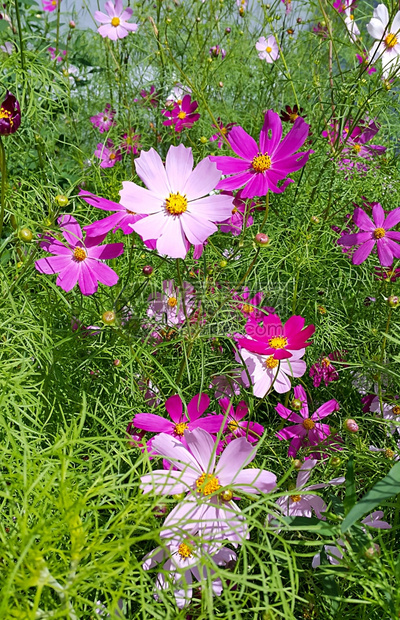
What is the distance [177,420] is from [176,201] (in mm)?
276

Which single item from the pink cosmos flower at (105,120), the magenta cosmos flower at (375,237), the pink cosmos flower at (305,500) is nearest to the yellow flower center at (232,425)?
the pink cosmos flower at (305,500)

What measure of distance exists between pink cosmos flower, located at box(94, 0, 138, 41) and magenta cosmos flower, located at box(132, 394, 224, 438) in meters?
1.07

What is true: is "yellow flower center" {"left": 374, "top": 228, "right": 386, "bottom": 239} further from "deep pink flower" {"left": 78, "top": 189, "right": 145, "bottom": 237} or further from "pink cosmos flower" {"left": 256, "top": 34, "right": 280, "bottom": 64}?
"pink cosmos flower" {"left": 256, "top": 34, "right": 280, "bottom": 64}

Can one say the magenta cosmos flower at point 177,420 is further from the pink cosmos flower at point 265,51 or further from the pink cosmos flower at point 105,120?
the pink cosmos flower at point 265,51

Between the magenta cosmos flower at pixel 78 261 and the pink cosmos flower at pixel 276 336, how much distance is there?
7.6 inches

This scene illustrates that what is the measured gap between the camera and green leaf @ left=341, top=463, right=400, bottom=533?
460 mm

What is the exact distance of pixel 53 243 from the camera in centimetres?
67

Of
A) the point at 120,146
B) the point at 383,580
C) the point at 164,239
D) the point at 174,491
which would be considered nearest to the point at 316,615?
the point at 383,580

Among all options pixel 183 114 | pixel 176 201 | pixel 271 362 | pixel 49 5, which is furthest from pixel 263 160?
pixel 49 5

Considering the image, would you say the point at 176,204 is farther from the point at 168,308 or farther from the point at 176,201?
the point at 168,308

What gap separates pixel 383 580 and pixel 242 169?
54cm

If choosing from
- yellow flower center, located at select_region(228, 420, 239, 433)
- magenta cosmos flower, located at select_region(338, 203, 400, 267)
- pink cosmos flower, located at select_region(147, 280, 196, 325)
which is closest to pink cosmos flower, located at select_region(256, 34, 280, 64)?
magenta cosmos flower, located at select_region(338, 203, 400, 267)

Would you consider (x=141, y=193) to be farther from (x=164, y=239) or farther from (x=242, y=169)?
(x=242, y=169)

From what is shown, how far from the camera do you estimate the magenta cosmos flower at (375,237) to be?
2.63ft
